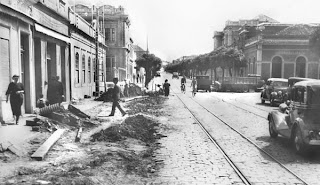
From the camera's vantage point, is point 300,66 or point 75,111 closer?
point 75,111

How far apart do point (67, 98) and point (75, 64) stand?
3.31 metres

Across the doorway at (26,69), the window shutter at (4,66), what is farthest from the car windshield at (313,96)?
the doorway at (26,69)

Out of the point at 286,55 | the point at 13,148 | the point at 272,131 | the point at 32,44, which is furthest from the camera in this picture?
the point at 286,55

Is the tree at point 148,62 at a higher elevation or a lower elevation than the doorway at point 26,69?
higher

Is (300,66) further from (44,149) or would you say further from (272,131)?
(44,149)

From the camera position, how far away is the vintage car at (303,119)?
7.77m

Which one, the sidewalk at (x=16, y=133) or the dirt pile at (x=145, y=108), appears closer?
the sidewalk at (x=16, y=133)

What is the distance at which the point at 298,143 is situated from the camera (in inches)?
318

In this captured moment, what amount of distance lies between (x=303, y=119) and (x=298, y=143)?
0.61 meters

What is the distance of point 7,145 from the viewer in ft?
24.1

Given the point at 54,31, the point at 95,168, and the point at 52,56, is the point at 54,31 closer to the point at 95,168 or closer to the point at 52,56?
the point at 52,56

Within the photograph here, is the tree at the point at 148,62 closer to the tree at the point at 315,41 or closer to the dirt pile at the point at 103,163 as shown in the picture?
the tree at the point at 315,41

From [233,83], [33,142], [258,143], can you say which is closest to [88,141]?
[33,142]

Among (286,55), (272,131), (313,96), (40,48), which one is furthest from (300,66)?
(313,96)
